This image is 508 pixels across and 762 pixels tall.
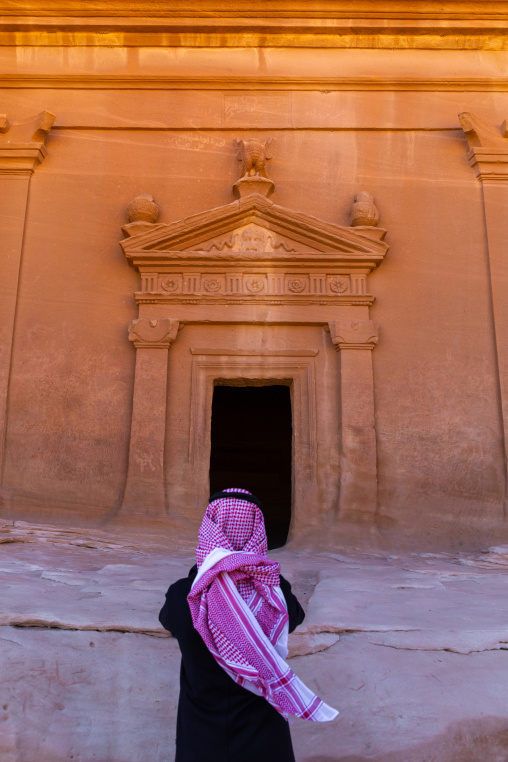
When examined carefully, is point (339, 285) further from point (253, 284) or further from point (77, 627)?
point (77, 627)

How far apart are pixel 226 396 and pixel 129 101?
Result: 5459 millimetres

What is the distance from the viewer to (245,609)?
1953mm

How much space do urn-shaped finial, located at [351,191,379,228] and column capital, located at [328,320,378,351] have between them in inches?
48.4

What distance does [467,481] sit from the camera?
22.5ft

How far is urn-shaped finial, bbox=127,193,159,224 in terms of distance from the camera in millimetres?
7461

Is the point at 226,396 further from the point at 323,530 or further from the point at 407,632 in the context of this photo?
the point at 407,632

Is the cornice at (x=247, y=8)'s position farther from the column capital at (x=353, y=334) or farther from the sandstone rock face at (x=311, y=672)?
the sandstone rock face at (x=311, y=672)

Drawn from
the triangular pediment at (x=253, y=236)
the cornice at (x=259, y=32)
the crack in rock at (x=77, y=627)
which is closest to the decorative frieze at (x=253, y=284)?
the triangular pediment at (x=253, y=236)

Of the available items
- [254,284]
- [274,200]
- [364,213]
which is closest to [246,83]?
[274,200]

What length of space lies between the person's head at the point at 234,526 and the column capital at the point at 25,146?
696 centimetres

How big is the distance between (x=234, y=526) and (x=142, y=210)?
603cm

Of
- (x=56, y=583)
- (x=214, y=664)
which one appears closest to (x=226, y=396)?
(x=56, y=583)

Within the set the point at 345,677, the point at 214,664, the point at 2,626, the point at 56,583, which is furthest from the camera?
the point at 56,583

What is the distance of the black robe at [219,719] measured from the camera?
6.25ft
